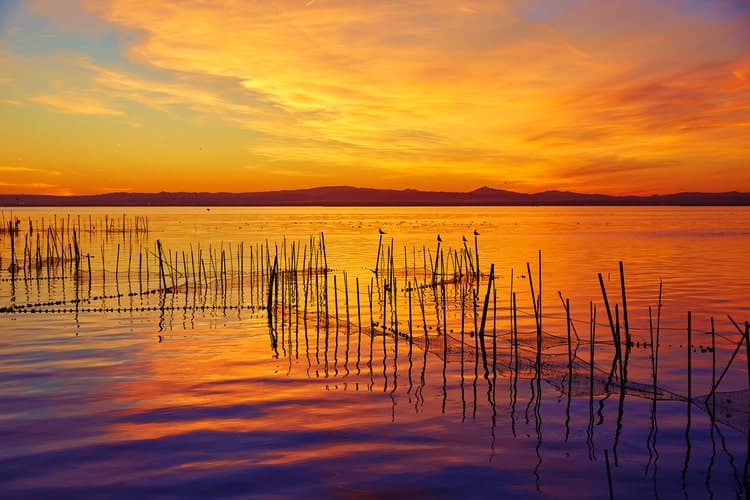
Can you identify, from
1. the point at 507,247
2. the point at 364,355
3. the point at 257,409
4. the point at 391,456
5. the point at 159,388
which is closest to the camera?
the point at 391,456

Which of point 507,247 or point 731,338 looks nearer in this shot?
point 731,338

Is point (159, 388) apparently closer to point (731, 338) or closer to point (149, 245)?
point (731, 338)

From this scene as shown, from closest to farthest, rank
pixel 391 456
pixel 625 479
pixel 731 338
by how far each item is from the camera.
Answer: pixel 625 479 → pixel 391 456 → pixel 731 338

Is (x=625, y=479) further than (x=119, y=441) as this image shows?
No

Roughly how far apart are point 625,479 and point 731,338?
313 inches

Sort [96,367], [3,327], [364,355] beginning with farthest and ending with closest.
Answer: [3,327]
[364,355]
[96,367]

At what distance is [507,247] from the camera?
1532 inches

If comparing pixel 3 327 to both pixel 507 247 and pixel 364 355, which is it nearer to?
pixel 364 355

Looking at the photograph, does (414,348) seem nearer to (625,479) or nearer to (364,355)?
(364,355)

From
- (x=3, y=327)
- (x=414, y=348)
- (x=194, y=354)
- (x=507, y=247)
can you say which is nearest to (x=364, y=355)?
(x=414, y=348)

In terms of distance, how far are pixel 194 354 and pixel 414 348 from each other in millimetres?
3798

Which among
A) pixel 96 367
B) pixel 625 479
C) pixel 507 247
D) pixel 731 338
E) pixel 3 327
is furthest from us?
pixel 507 247

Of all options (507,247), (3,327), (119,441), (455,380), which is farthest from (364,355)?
(507,247)

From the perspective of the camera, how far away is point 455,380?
387 inches
